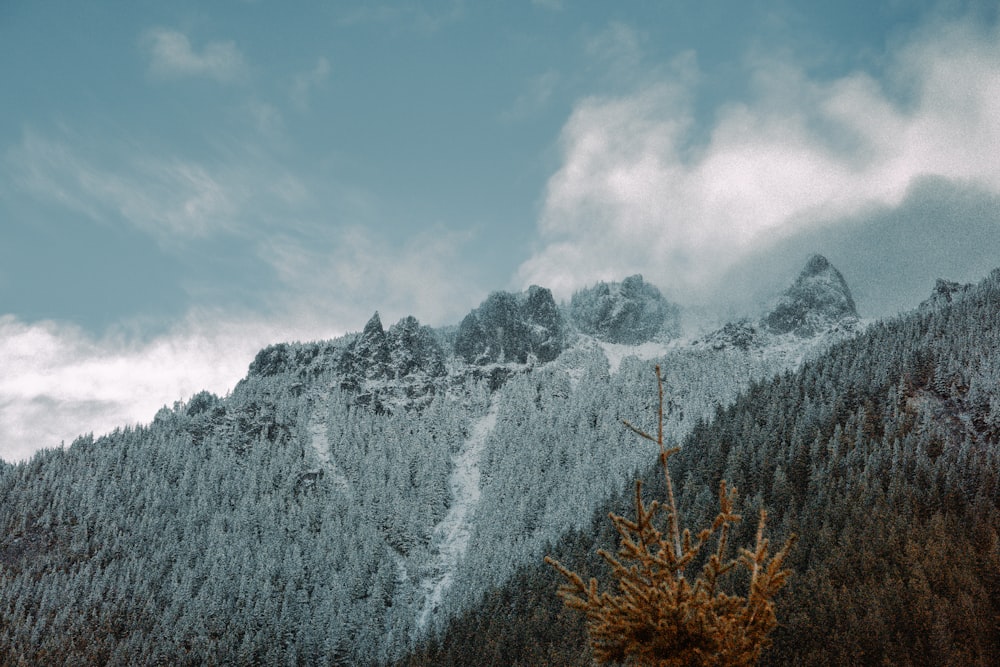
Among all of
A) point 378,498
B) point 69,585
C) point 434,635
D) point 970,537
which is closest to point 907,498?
point 970,537

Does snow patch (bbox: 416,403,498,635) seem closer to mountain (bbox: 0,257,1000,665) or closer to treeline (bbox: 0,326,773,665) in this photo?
mountain (bbox: 0,257,1000,665)

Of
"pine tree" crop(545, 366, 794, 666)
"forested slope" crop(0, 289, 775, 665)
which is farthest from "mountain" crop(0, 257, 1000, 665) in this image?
"pine tree" crop(545, 366, 794, 666)

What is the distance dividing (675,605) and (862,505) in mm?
102143

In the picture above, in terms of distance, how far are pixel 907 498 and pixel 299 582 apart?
13274cm

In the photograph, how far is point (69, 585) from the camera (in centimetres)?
13238

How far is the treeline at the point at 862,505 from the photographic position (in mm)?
64688

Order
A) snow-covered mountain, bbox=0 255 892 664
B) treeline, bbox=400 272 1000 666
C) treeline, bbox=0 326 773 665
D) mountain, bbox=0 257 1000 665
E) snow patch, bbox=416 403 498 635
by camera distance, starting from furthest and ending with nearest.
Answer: snow patch, bbox=416 403 498 635, snow-covered mountain, bbox=0 255 892 664, treeline, bbox=0 326 773 665, mountain, bbox=0 257 1000 665, treeline, bbox=400 272 1000 666

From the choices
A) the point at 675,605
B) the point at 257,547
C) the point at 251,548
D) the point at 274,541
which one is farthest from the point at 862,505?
the point at 251,548

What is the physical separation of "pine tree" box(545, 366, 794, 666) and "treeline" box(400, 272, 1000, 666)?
69.7 metres

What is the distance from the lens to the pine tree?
7383 millimetres

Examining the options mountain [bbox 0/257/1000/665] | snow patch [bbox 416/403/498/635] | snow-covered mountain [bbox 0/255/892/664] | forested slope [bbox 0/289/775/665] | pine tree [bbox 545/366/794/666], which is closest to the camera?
pine tree [bbox 545/366/794/666]

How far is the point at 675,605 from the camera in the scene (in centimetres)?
743

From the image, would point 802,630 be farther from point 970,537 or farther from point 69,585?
point 69,585

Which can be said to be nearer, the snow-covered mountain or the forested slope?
the forested slope
